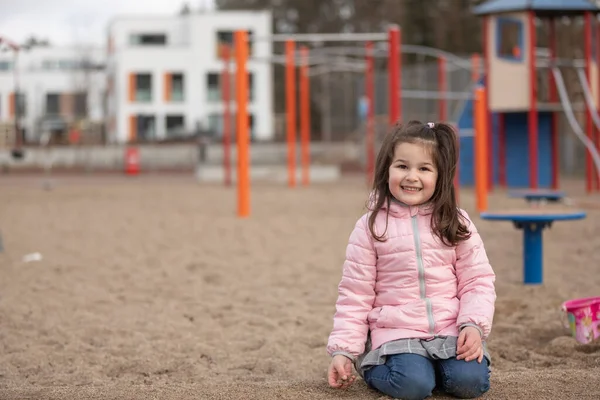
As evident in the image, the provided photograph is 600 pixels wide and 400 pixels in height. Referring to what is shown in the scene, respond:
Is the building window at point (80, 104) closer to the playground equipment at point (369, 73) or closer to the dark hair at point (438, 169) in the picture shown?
the playground equipment at point (369, 73)

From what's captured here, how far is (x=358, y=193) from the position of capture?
18047mm

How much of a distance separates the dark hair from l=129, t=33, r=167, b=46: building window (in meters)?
46.4

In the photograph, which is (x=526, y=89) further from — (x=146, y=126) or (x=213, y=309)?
(x=146, y=126)

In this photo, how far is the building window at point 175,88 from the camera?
46.9m

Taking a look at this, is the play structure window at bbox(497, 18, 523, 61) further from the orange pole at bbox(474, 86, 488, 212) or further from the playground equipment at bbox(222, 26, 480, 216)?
the orange pole at bbox(474, 86, 488, 212)

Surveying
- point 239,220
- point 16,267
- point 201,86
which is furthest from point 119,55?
point 16,267

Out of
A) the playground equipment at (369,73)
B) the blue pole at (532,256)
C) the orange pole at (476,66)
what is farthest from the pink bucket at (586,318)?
the orange pole at (476,66)

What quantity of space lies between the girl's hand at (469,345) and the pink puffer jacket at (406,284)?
64mm

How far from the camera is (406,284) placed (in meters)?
3.74

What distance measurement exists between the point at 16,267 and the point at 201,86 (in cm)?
3897

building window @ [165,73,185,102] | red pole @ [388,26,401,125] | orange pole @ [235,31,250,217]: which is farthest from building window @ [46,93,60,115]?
red pole @ [388,26,401,125]

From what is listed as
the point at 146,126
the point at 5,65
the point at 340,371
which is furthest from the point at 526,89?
the point at 5,65

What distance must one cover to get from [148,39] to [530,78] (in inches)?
1401

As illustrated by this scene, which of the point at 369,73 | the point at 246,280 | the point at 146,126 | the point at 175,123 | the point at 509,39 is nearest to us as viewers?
the point at 246,280
